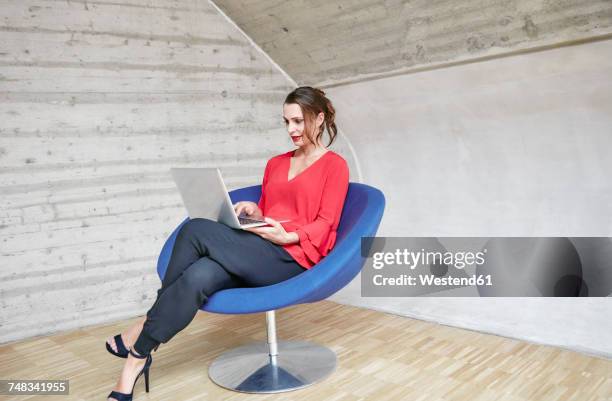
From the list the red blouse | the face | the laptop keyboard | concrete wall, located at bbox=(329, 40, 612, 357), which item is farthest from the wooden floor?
the face

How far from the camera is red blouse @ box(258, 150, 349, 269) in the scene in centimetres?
222

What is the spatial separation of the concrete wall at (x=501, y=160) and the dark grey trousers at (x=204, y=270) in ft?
3.81

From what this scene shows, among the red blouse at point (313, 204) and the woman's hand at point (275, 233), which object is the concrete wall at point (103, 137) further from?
the woman's hand at point (275, 233)

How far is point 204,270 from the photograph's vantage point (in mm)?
2064

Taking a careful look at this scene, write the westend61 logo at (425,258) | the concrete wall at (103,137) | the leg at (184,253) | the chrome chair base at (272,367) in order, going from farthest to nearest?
1. the westend61 logo at (425,258)
2. the concrete wall at (103,137)
3. the chrome chair base at (272,367)
4. the leg at (184,253)

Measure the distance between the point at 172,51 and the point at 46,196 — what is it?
3.48 ft

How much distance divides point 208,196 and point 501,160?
58.5 inches

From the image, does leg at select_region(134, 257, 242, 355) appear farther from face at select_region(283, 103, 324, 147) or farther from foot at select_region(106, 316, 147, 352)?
face at select_region(283, 103, 324, 147)

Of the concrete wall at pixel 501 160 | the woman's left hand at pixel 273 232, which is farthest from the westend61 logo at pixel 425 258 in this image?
the woman's left hand at pixel 273 232

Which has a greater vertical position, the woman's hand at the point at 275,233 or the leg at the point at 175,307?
the woman's hand at the point at 275,233

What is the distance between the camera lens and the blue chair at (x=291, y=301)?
6.67ft

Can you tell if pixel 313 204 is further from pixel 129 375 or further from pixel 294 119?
pixel 129 375

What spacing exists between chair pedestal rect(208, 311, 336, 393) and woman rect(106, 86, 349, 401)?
33cm

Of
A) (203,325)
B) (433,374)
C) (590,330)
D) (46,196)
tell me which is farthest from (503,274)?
(46,196)
